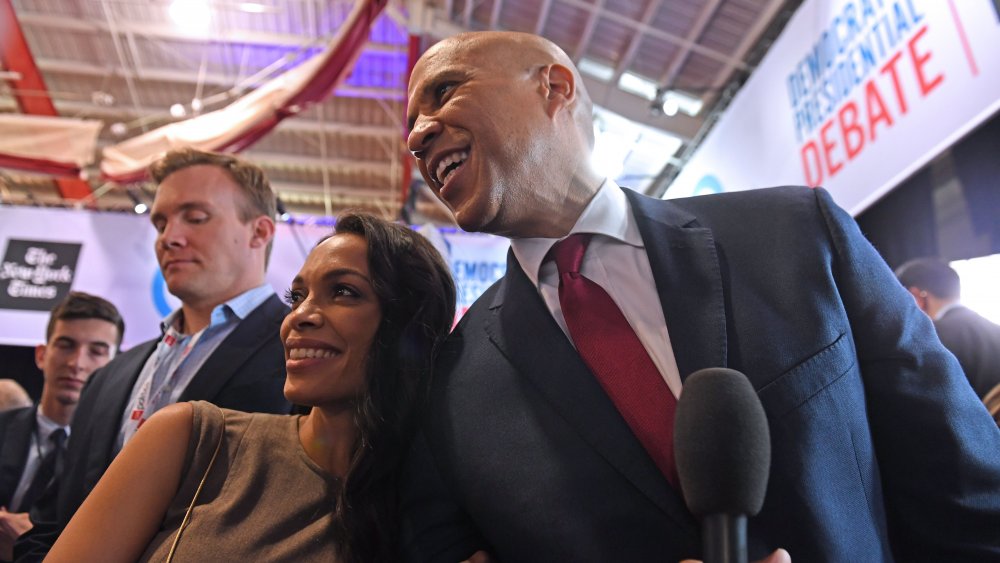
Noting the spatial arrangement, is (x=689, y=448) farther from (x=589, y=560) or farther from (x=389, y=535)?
(x=389, y=535)

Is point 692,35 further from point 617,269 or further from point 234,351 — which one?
point 617,269

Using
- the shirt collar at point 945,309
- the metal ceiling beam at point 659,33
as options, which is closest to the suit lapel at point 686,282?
the shirt collar at point 945,309

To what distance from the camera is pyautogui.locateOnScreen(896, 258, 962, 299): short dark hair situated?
3273 mm

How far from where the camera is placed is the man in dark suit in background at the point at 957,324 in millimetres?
2705

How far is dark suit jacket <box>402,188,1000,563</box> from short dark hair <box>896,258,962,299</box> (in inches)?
94.8

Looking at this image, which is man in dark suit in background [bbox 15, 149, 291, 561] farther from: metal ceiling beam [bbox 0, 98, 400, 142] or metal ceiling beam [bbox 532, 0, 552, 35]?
metal ceiling beam [bbox 0, 98, 400, 142]

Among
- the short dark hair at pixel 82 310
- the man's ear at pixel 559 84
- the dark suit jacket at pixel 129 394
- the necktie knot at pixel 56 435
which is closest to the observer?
the man's ear at pixel 559 84

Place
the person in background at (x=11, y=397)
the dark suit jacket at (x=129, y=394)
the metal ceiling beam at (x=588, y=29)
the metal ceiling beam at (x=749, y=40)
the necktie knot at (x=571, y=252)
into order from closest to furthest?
1. the necktie knot at (x=571, y=252)
2. the dark suit jacket at (x=129, y=394)
3. the person in background at (x=11, y=397)
4. the metal ceiling beam at (x=749, y=40)
5. the metal ceiling beam at (x=588, y=29)

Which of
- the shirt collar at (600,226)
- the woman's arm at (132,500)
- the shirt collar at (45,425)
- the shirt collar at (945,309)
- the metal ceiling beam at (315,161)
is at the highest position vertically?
the metal ceiling beam at (315,161)

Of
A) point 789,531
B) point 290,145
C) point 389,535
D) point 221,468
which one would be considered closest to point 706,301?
point 789,531

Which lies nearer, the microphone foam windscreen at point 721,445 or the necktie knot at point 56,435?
the microphone foam windscreen at point 721,445

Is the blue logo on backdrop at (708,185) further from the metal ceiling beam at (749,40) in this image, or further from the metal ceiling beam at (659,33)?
the metal ceiling beam at (659,33)

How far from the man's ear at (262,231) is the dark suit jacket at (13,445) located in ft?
6.05

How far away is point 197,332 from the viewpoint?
2.20 metres
